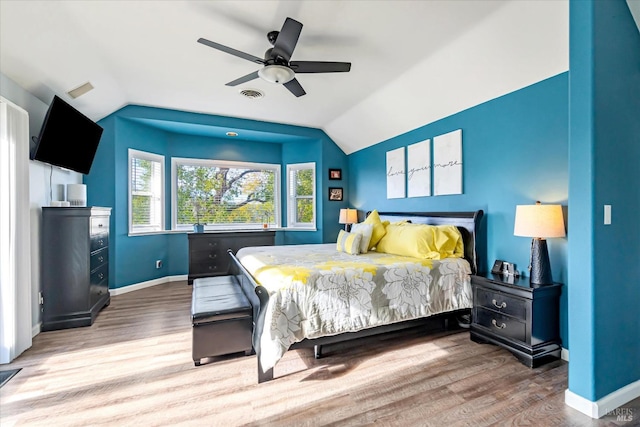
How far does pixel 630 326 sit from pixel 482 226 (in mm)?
1456

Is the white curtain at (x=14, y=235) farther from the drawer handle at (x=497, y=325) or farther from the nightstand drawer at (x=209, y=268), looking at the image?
the drawer handle at (x=497, y=325)

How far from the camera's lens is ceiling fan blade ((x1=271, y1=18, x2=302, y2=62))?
2141 mm

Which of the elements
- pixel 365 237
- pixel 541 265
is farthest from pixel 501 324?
pixel 365 237

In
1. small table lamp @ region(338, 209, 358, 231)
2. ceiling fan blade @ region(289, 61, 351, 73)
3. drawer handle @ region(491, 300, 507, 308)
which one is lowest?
drawer handle @ region(491, 300, 507, 308)

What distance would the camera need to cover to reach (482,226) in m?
3.23

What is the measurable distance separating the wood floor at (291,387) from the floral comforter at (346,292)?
0.30 metres

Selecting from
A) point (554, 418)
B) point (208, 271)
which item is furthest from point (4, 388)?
point (554, 418)

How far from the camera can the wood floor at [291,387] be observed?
1.75 metres

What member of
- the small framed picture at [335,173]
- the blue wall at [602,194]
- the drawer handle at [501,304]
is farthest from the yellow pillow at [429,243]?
the small framed picture at [335,173]

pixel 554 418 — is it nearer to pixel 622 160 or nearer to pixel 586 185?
pixel 586 185

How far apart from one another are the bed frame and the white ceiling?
131 cm

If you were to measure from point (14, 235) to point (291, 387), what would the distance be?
272 centimetres

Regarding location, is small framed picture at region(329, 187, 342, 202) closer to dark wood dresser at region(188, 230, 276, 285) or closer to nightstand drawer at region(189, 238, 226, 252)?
dark wood dresser at region(188, 230, 276, 285)

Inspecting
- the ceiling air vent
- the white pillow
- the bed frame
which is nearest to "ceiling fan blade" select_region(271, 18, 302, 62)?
the ceiling air vent
